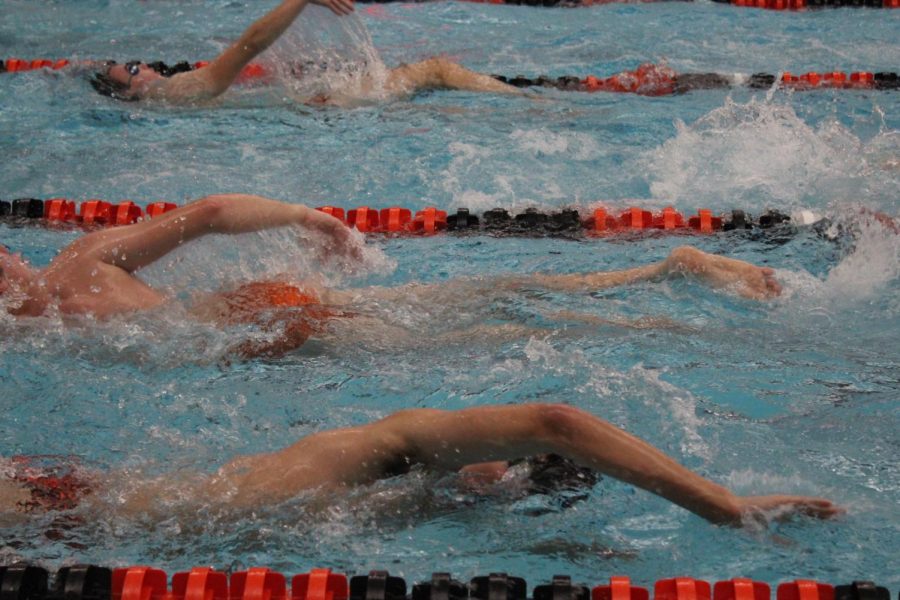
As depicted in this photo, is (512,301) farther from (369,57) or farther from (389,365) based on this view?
(369,57)

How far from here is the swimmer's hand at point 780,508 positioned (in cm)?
220

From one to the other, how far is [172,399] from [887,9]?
6.42 metres

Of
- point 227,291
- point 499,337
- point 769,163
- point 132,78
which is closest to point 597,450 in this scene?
point 499,337

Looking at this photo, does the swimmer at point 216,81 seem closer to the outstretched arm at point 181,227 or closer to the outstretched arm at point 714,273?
the outstretched arm at point 181,227

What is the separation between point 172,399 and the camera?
3283 millimetres

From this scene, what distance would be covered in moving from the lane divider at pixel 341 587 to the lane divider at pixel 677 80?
4.19m

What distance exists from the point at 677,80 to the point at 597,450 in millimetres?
4485

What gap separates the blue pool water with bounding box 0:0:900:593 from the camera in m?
2.48

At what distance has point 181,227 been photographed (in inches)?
127

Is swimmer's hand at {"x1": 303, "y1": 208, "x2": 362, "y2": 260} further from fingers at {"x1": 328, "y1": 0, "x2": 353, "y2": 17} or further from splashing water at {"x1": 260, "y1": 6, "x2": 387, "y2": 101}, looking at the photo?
splashing water at {"x1": 260, "y1": 6, "x2": 387, "y2": 101}

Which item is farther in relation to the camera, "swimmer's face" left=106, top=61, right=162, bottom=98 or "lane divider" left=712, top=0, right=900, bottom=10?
"lane divider" left=712, top=0, right=900, bottom=10

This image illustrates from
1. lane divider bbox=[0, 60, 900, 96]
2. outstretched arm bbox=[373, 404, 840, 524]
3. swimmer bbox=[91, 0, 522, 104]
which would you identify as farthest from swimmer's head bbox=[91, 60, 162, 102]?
outstretched arm bbox=[373, 404, 840, 524]

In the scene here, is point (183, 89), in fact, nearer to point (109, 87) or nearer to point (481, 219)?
point (109, 87)

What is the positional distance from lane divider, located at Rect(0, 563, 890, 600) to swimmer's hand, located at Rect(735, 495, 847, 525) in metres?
0.13
